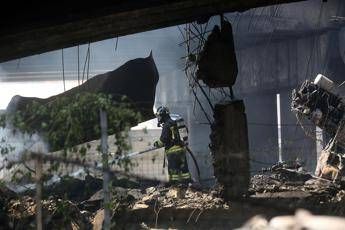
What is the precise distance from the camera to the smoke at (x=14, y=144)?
766 cm

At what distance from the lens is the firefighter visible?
938 centimetres

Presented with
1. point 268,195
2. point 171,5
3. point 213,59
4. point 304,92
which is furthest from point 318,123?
point 171,5

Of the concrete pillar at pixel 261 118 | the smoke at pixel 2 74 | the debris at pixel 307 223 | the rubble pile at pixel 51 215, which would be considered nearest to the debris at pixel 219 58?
the rubble pile at pixel 51 215

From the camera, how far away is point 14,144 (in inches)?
308

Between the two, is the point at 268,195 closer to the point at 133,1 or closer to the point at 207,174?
the point at 133,1

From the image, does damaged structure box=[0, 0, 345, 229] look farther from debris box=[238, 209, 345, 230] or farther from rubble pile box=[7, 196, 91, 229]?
debris box=[238, 209, 345, 230]

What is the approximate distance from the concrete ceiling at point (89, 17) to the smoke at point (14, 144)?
134 cm

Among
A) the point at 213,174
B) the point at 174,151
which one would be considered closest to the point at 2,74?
the point at 174,151

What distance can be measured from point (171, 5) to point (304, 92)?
4.88 m

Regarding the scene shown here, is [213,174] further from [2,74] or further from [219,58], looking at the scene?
[2,74]

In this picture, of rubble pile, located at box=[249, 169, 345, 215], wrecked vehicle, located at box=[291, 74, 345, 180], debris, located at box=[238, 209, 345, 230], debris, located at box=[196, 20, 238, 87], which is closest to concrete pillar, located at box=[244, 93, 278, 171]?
wrecked vehicle, located at box=[291, 74, 345, 180]

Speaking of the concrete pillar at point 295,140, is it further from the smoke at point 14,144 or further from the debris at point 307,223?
the debris at point 307,223

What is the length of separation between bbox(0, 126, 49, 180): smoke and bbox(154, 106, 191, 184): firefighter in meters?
2.44

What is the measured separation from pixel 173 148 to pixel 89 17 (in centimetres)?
390
